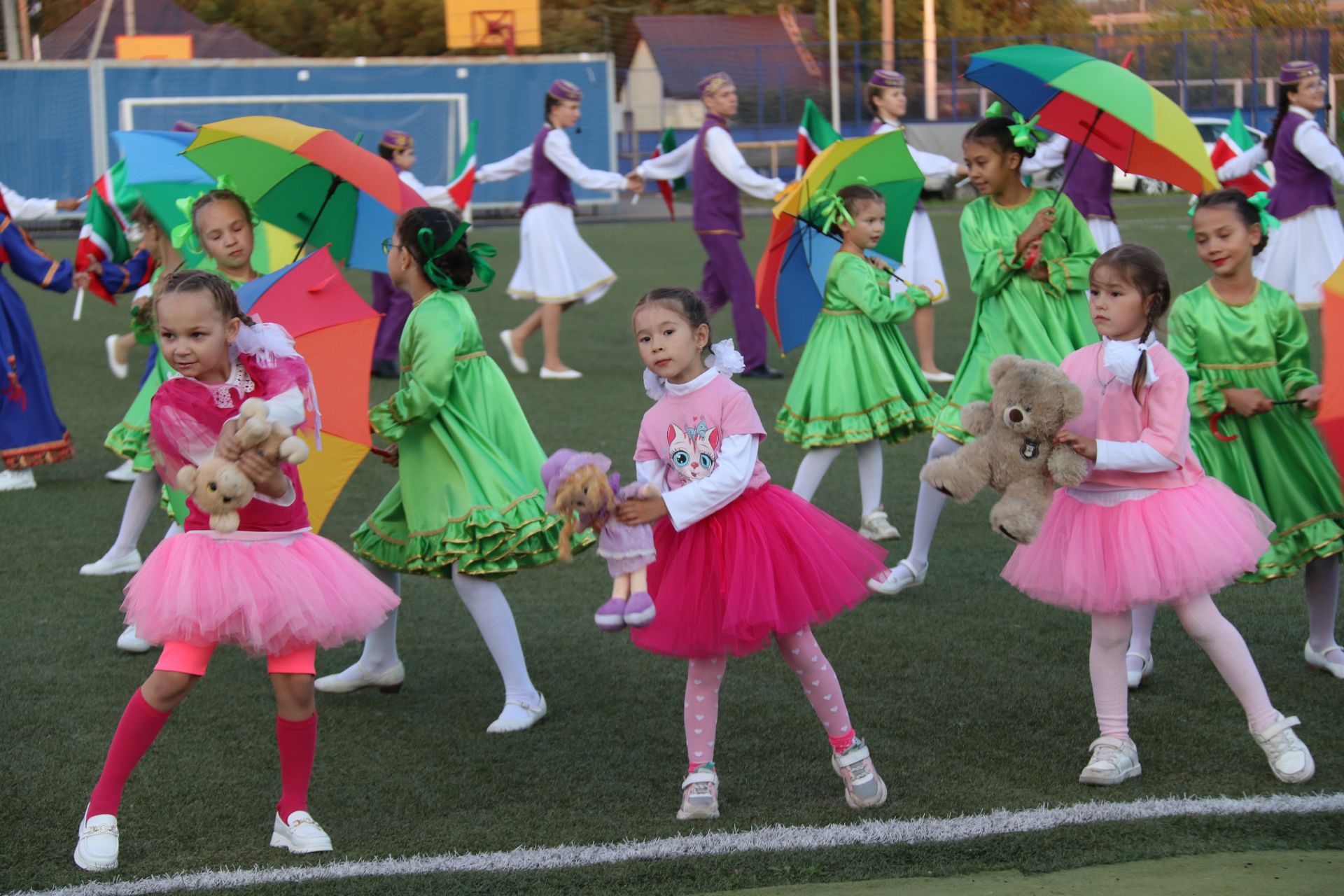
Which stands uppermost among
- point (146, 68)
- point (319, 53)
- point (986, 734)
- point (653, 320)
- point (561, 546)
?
point (319, 53)

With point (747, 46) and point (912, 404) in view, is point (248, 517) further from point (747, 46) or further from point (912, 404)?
point (747, 46)

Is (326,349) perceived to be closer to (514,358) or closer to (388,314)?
(388,314)

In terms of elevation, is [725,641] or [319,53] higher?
[319,53]

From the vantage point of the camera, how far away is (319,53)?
152 ft

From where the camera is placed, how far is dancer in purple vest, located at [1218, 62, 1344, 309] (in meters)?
9.75

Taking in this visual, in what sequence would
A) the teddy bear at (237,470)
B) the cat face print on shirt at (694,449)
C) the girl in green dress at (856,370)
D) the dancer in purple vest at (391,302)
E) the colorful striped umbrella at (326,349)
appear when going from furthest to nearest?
the dancer in purple vest at (391,302)
the girl in green dress at (856,370)
the colorful striped umbrella at (326,349)
the cat face print on shirt at (694,449)
the teddy bear at (237,470)

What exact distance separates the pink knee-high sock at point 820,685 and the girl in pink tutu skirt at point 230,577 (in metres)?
1.05

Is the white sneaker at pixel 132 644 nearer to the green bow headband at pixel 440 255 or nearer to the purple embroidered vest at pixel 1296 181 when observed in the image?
the green bow headband at pixel 440 255

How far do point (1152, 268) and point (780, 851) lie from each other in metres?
1.81

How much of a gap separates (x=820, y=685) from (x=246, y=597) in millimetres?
1452

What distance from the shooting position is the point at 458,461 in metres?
4.52

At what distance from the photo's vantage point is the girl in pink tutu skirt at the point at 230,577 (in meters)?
3.50

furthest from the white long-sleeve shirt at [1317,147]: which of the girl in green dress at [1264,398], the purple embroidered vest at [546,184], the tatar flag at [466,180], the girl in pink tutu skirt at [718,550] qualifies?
the girl in pink tutu skirt at [718,550]

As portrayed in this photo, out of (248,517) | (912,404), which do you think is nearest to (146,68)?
(912,404)
